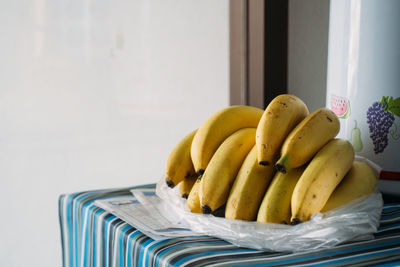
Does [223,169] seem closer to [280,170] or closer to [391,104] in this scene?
[280,170]

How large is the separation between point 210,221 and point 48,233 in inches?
46.4

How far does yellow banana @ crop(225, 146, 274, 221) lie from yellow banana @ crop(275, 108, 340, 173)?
4 cm

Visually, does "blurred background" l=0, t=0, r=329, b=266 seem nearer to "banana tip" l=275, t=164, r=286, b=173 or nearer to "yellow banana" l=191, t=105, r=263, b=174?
"yellow banana" l=191, t=105, r=263, b=174

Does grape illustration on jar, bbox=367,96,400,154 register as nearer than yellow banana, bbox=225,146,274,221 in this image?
No

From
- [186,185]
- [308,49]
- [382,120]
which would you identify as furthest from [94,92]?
[382,120]

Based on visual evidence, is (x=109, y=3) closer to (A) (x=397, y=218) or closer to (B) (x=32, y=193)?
(B) (x=32, y=193)

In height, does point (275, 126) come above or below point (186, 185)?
above

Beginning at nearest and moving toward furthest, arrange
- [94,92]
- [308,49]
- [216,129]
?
[216,129], [308,49], [94,92]

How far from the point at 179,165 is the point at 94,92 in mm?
912

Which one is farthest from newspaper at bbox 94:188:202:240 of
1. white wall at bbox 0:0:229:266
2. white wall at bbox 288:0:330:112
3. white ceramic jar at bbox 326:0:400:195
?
white wall at bbox 0:0:229:266

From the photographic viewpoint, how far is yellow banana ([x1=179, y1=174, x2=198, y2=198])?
2.09 feet

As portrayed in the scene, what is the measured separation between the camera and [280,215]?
0.50 m

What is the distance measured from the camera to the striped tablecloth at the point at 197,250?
1.47 feet

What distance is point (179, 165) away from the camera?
24.4 inches
